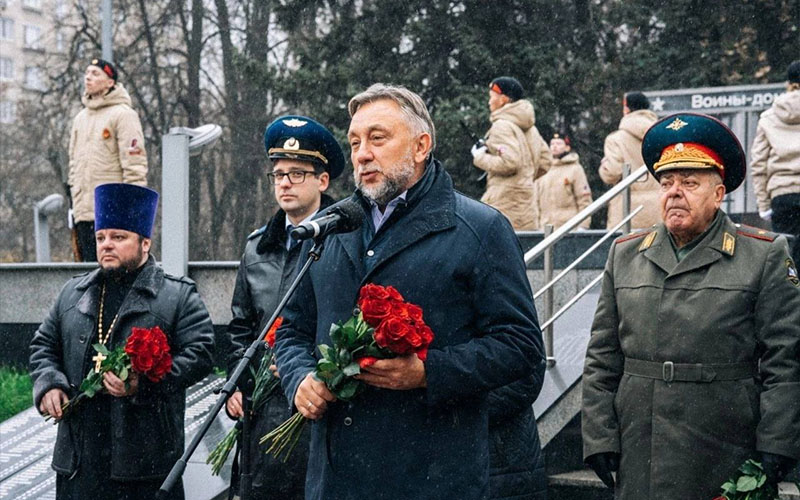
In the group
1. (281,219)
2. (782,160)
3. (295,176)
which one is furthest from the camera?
(782,160)

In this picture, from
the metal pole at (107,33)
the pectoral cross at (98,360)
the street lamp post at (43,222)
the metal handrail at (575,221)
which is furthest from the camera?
the metal pole at (107,33)

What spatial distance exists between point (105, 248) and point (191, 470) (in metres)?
1.55

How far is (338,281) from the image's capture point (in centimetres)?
392

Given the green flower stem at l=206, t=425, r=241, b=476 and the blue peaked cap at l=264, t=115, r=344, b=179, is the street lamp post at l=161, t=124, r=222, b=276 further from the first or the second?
the green flower stem at l=206, t=425, r=241, b=476

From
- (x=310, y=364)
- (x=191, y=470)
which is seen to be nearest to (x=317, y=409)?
(x=310, y=364)

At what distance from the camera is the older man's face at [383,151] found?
3.91 meters

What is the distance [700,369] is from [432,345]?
1405 millimetres

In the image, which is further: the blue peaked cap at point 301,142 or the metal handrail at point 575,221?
the metal handrail at point 575,221

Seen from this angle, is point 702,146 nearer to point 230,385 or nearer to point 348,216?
point 348,216

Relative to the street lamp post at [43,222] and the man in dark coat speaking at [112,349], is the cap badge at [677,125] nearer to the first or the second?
the man in dark coat speaking at [112,349]

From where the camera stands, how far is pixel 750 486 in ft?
14.7

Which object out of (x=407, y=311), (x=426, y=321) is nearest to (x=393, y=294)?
(x=407, y=311)

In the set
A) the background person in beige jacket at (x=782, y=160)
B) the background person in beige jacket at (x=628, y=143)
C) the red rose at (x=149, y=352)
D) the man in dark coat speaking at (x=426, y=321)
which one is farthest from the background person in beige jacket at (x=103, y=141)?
the man in dark coat speaking at (x=426, y=321)

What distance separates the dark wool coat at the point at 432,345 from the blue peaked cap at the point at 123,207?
85.7 inches
